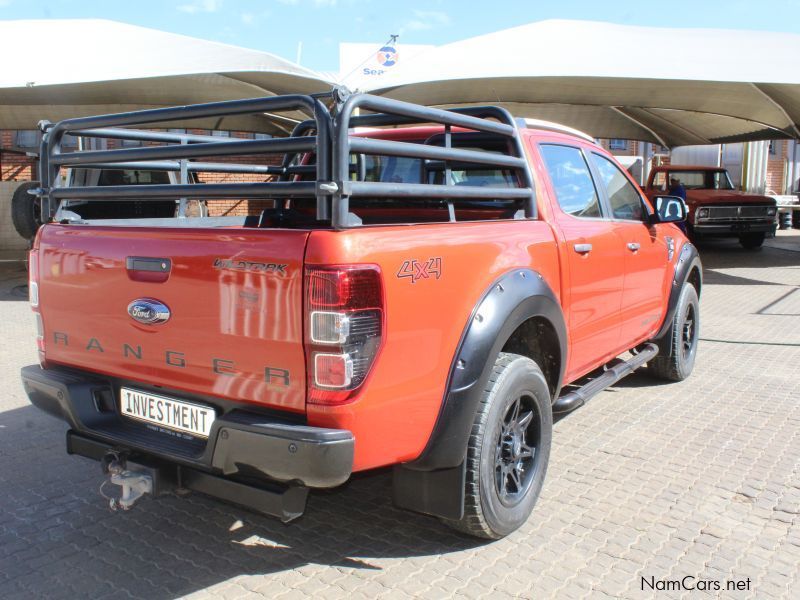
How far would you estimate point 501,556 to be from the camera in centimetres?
305

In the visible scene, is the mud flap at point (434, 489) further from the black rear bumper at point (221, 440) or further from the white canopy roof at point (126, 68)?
the white canopy roof at point (126, 68)

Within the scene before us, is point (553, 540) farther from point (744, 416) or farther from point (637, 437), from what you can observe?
point (744, 416)

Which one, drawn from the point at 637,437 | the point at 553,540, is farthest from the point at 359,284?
the point at 637,437

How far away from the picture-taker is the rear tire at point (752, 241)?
1685 cm

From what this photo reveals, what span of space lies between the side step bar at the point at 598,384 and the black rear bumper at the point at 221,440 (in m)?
1.74

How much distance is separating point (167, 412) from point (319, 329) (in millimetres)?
831

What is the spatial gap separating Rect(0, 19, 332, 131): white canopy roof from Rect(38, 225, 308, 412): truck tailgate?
30.9 ft

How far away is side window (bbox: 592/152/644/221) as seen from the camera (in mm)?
4480

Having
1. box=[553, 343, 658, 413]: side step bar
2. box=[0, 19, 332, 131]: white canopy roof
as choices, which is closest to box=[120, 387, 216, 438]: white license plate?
box=[553, 343, 658, 413]: side step bar

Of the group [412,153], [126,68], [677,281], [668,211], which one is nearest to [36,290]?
[412,153]

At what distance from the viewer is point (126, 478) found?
2785 millimetres

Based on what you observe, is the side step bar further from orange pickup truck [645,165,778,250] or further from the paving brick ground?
orange pickup truck [645,165,778,250]

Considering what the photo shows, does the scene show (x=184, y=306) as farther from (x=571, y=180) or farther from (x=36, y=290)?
(x=571, y=180)

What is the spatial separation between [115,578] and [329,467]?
126cm
